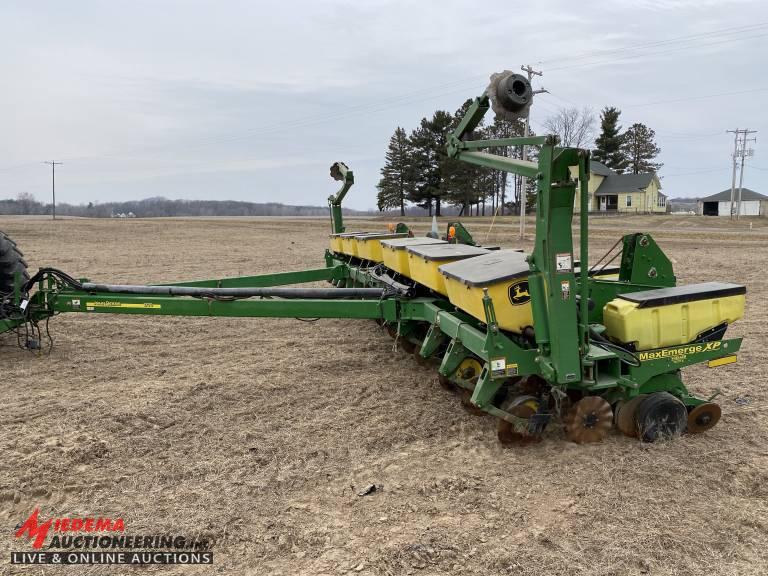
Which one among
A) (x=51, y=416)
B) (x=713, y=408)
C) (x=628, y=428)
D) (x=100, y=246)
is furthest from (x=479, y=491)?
(x=100, y=246)

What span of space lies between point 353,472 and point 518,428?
Answer: 1.11 m

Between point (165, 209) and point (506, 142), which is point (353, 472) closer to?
point (506, 142)

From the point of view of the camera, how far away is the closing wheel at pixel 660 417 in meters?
3.86

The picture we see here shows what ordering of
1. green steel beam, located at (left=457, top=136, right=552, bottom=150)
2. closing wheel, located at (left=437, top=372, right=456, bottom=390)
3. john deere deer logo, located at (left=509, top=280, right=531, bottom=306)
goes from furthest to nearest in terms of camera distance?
1. closing wheel, located at (left=437, top=372, right=456, bottom=390)
2. john deere deer logo, located at (left=509, top=280, right=531, bottom=306)
3. green steel beam, located at (left=457, top=136, right=552, bottom=150)

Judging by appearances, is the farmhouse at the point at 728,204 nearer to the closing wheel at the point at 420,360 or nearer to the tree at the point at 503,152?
the tree at the point at 503,152

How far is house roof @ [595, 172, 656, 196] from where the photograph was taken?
5491 cm

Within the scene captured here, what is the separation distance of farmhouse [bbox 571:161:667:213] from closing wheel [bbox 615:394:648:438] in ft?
177

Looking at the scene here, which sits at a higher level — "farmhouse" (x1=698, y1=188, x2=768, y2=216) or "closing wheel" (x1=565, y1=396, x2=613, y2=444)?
"farmhouse" (x1=698, y1=188, x2=768, y2=216)

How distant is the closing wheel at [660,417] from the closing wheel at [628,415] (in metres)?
0.02

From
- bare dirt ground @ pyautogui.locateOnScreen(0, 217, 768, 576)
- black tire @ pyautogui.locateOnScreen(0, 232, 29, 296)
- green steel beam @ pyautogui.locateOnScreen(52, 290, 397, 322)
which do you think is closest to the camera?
bare dirt ground @ pyautogui.locateOnScreen(0, 217, 768, 576)

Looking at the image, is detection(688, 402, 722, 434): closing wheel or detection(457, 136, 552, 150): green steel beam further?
detection(688, 402, 722, 434): closing wheel

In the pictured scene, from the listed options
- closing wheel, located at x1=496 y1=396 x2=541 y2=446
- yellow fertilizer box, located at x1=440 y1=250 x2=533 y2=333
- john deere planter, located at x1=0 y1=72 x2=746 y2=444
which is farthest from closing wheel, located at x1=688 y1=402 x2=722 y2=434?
yellow fertilizer box, located at x1=440 y1=250 x2=533 y2=333

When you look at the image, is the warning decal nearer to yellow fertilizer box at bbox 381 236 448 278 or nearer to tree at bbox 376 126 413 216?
yellow fertilizer box at bbox 381 236 448 278

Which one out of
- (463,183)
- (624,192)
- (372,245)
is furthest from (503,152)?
(372,245)
